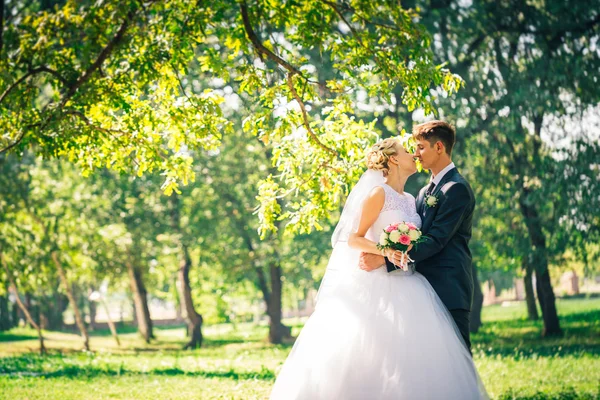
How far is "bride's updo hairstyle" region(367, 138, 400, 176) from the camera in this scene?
6516mm

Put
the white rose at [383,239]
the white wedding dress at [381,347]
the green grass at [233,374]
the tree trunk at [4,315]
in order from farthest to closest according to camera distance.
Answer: the tree trunk at [4,315] → the green grass at [233,374] → the white rose at [383,239] → the white wedding dress at [381,347]

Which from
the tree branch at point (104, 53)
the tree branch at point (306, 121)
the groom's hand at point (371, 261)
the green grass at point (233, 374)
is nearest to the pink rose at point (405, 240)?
the groom's hand at point (371, 261)

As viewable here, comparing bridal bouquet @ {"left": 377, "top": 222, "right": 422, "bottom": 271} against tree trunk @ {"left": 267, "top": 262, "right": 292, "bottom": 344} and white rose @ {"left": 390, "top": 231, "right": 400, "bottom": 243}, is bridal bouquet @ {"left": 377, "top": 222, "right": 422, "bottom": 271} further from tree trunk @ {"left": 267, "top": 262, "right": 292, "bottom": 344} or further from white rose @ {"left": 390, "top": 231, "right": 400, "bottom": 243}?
tree trunk @ {"left": 267, "top": 262, "right": 292, "bottom": 344}

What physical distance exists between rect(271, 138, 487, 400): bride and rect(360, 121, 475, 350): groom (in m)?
0.13

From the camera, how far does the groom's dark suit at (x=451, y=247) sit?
19.2 feet

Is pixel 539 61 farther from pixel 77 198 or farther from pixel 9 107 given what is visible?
pixel 77 198

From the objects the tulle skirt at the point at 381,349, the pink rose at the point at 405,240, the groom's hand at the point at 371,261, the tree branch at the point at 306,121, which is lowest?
the tulle skirt at the point at 381,349

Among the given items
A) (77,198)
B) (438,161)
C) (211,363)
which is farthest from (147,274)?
(438,161)

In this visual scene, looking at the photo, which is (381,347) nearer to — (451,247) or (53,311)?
(451,247)

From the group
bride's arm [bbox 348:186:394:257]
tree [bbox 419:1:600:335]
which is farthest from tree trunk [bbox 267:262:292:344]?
bride's arm [bbox 348:186:394:257]

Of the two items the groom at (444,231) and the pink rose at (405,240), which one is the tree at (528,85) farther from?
the pink rose at (405,240)

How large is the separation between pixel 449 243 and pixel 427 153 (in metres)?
0.88

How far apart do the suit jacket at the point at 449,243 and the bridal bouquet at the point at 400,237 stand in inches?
5.0

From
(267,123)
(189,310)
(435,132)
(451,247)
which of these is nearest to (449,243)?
(451,247)
